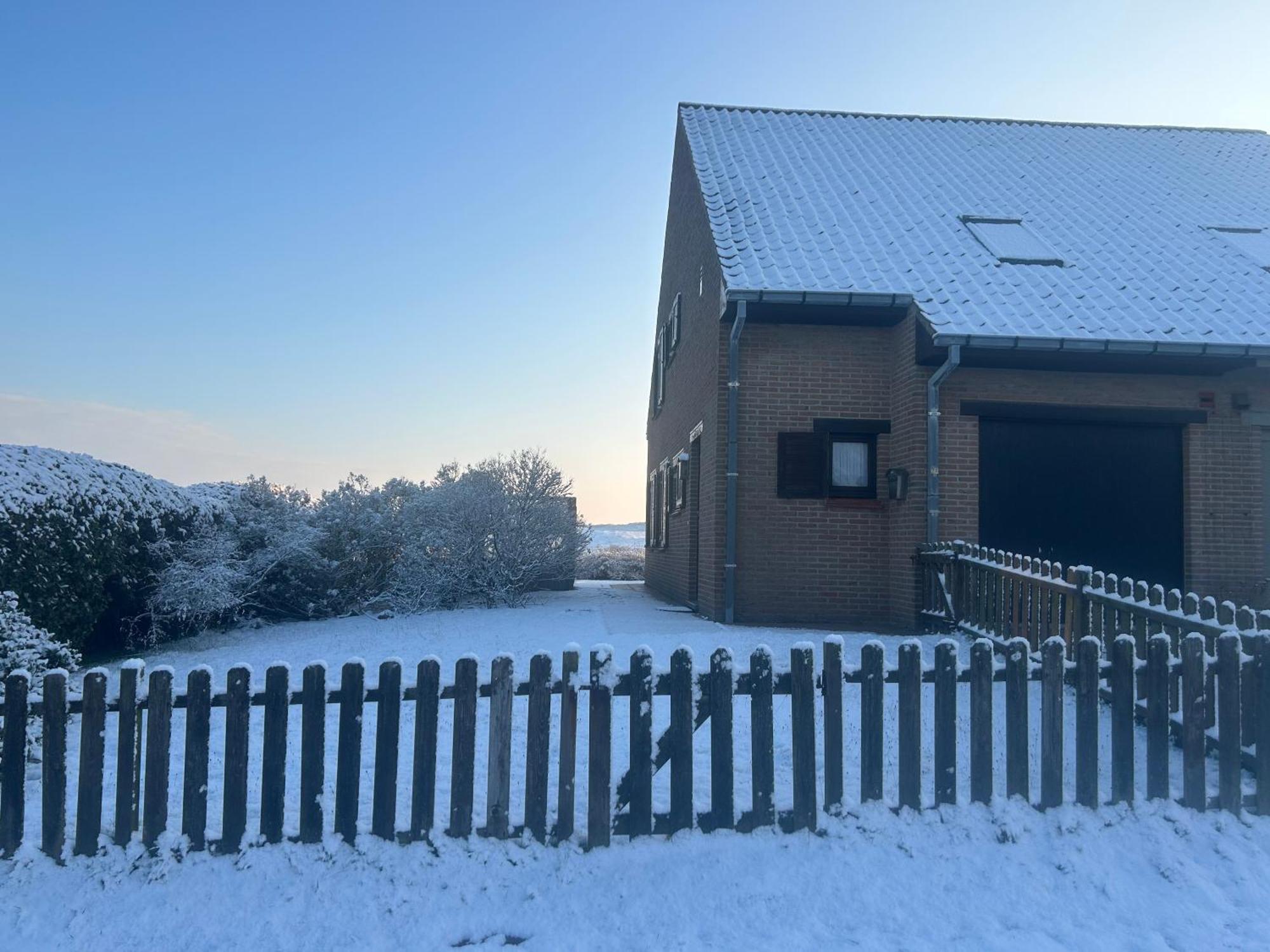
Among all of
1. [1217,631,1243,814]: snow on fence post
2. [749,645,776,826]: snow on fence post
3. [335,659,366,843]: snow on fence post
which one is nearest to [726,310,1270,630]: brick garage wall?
[1217,631,1243,814]: snow on fence post

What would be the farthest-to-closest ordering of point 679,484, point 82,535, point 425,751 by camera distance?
point 679,484, point 82,535, point 425,751

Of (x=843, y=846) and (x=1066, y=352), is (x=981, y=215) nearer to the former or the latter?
(x=1066, y=352)

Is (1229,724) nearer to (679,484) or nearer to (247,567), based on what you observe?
(679,484)

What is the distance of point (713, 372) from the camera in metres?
11.7

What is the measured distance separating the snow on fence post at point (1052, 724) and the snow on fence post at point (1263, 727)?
45.3 inches

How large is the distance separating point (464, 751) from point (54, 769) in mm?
1848

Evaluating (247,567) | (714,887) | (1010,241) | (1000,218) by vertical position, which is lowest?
(714,887)

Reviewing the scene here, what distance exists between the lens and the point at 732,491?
10891mm

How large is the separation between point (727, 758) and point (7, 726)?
3.34 m

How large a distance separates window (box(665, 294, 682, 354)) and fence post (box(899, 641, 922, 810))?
11.9m

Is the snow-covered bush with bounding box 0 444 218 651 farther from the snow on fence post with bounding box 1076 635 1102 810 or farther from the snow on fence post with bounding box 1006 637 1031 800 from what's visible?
the snow on fence post with bounding box 1076 635 1102 810

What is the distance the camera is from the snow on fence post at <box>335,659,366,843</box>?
430cm

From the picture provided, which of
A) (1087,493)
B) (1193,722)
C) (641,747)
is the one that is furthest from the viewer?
(1087,493)

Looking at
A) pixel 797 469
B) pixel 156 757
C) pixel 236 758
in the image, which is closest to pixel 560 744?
pixel 236 758
